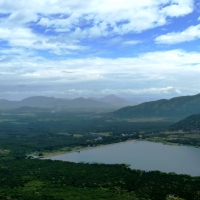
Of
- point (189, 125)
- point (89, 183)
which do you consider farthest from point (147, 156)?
point (189, 125)

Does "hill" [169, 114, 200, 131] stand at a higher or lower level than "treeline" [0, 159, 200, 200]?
higher

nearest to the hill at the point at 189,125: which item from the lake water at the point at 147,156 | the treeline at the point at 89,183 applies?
the lake water at the point at 147,156

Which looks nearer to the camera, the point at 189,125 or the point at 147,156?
the point at 147,156

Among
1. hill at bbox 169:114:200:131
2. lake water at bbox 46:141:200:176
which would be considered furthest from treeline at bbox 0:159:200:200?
hill at bbox 169:114:200:131

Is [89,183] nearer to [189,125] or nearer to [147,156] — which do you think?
[147,156]

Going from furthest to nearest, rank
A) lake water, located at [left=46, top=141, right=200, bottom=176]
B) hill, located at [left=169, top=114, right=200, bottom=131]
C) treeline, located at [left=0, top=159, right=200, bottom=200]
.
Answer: hill, located at [left=169, top=114, right=200, bottom=131] → lake water, located at [left=46, top=141, right=200, bottom=176] → treeline, located at [left=0, top=159, right=200, bottom=200]

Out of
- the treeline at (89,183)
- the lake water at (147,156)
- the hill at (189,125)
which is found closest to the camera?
the treeline at (89,183)

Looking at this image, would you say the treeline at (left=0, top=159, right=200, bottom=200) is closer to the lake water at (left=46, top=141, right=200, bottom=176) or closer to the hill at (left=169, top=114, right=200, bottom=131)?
the lake water at (left=46, top=141, right=200, bottom=176)

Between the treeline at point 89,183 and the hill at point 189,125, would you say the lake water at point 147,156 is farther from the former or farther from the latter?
the hill at point 189,125

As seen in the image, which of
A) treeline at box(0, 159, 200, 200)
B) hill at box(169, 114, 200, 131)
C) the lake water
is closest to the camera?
treeline at box(0, 159, 200, 200)
